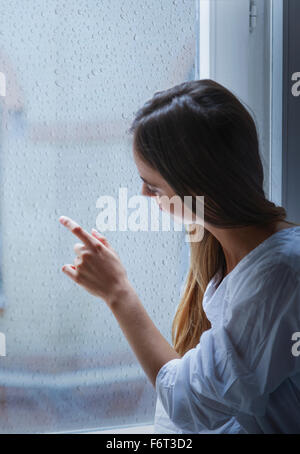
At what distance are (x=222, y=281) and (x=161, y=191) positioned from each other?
20 cm

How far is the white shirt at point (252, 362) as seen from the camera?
24.7 inches

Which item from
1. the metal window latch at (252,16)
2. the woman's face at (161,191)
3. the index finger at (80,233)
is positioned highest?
the metal window latch at (252,16)

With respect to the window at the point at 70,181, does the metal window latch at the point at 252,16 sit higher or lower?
higher

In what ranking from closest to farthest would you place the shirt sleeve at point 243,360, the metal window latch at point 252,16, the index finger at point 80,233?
the shirt sleeve at point 243,360 → the index finger at point 80,233 → the metal window latch at point 252,16

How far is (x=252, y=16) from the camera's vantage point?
89 cm

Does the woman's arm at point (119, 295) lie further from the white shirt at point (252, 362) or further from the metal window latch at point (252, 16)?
the metal window latch at point (252, 16)

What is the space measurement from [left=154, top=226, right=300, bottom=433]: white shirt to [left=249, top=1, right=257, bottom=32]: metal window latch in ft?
1.54

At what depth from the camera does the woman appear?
0.63 metres

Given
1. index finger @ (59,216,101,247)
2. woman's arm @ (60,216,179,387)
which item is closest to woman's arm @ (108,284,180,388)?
woman's arm @ (60,216,179,387)

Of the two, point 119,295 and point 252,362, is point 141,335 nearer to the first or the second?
point 119,295

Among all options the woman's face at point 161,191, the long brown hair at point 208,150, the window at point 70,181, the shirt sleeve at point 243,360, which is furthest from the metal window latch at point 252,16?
the shirt sleeve at point 243,360

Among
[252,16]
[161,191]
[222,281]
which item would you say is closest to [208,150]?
[161,191]
